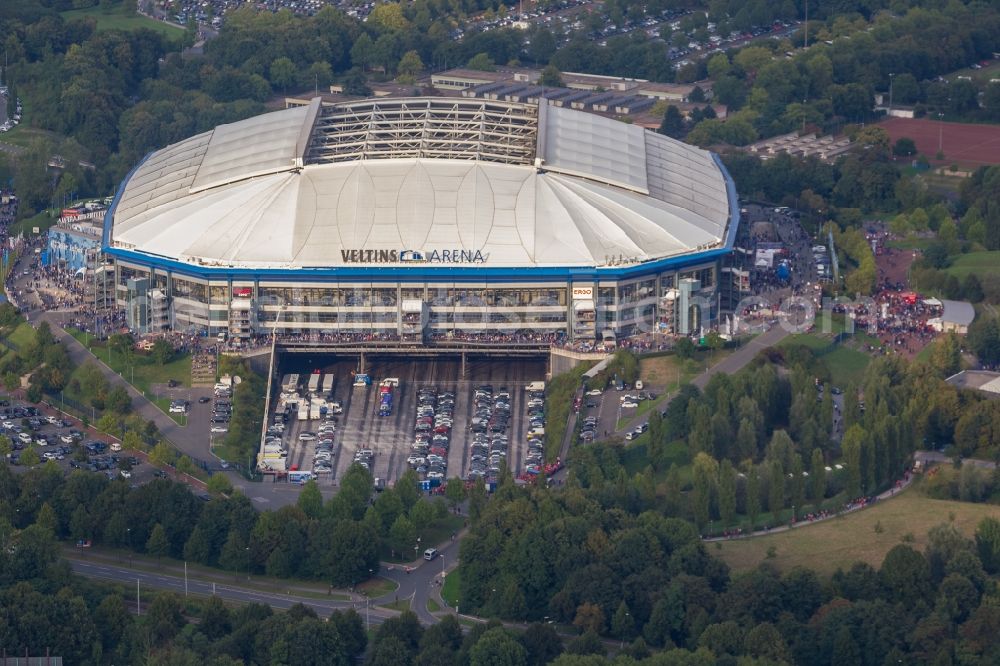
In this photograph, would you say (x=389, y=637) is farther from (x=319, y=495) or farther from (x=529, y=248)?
(x=529, y=248)

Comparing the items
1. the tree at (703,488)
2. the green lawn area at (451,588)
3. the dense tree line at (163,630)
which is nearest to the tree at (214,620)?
the dense tree line at (163,630)

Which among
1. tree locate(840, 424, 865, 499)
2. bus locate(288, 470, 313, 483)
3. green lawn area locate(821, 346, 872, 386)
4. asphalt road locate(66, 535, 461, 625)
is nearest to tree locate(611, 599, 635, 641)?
asphalt road locate(66, 535, 461, 625)

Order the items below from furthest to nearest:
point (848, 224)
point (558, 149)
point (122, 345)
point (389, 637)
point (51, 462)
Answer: point (848, 224), point (558, 149), point (122, 345), point (51, 462), point (389, 637)

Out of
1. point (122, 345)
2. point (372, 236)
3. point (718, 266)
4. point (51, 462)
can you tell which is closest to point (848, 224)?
point (718, 266)

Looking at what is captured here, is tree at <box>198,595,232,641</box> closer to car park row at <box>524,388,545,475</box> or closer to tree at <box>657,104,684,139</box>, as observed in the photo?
car park row at <box>524,388,545,475</box>

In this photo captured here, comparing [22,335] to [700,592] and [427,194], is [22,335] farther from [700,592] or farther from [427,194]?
[700,592]

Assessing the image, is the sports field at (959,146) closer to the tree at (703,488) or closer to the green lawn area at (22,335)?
the green lawn area at (22,335)

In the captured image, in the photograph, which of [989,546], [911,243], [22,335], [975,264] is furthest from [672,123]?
[989,546]
